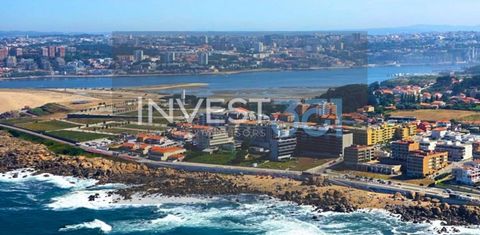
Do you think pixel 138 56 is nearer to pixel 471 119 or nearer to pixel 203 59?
pixel 203 59

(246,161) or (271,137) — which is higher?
(271,137)

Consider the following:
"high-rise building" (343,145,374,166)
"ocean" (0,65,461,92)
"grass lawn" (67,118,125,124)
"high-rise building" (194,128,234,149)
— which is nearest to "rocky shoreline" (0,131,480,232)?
"high-rise building" (343,145,374,166)

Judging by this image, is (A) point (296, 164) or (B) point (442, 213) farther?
(A) point (296, 164)

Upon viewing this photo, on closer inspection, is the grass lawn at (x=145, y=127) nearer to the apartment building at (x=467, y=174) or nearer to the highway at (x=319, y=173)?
the highway at (x=319, y=173)

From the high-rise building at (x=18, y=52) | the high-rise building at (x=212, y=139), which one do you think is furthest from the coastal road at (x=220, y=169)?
the high-rise building at (x=18, y=52)

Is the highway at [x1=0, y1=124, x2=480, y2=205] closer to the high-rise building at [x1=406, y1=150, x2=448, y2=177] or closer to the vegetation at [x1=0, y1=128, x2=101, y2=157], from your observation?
the vegetation at [x1=0, y1=128, x2=101, y2=157]

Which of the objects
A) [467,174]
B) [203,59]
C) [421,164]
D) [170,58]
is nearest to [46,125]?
[421,164]
